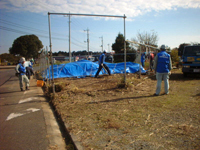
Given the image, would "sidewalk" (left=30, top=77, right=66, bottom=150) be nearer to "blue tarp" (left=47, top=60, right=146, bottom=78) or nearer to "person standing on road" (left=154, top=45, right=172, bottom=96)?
"person standing on road" (left=154, top=45, right=172, bottom=96)

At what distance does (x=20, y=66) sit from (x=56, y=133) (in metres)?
6.56

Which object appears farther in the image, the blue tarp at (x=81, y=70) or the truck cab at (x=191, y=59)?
the blue tarp at (x=81, y=70)

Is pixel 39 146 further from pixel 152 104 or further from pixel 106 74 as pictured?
pixel 106 74

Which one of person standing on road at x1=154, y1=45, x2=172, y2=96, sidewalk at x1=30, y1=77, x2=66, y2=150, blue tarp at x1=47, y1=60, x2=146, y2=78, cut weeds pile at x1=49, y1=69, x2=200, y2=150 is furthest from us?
blue tarp at x1=47, y1=60, x2=146, y2=78

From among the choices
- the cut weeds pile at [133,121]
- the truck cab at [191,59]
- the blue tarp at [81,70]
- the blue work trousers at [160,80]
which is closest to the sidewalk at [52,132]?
the cut weeds pile at [133,121]

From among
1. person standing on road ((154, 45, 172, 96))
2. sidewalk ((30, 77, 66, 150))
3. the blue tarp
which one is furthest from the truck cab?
sidewalk ((30, 77, 66, 150))

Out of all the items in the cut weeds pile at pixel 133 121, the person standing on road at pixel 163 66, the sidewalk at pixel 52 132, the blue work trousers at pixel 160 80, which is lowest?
the sidewalk at pixel 52 132

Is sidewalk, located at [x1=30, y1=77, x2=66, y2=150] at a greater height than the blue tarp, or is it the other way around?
the blue tarp

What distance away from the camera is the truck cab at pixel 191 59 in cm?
969

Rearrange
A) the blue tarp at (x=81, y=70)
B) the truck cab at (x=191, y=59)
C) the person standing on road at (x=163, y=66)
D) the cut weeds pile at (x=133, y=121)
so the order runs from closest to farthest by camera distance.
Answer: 1. the cut weeds pile at (x=133, y=121)
2. the person standing on road at (x=163, y=66)
3. the truck cab at (x=191, y=59)
4. the blue tarp at (x=81, y=70)

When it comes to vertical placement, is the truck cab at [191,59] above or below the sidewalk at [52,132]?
above

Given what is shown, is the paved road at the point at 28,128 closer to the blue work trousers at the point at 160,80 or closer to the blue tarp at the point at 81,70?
the blue work trousers at the point at 160,80

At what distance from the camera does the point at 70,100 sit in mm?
6156

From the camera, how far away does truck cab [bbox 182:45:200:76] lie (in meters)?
9.69
